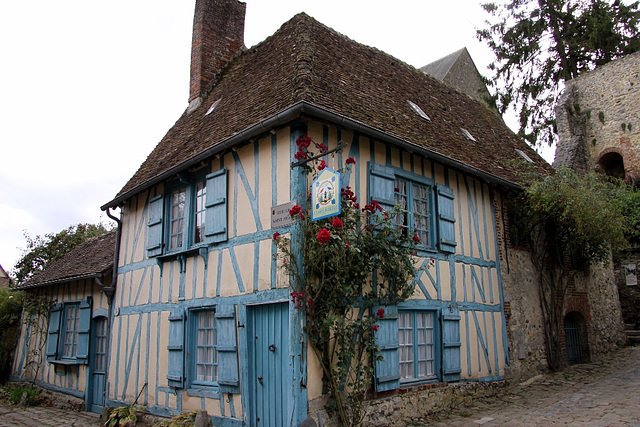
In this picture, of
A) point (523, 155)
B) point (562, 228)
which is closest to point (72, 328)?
point (562, 228)

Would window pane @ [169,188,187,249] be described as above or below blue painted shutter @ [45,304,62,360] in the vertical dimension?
above

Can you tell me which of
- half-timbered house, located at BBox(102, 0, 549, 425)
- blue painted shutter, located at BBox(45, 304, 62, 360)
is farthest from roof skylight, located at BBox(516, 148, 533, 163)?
blue painted shutter, located at BBox(45, 304, 62, 360)

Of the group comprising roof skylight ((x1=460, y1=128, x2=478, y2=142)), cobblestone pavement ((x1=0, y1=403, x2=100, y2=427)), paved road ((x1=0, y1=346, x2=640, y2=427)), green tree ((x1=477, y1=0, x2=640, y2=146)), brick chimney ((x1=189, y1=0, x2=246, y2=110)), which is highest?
green tree ((x1=477, y1=0, x2=640, y2=146))

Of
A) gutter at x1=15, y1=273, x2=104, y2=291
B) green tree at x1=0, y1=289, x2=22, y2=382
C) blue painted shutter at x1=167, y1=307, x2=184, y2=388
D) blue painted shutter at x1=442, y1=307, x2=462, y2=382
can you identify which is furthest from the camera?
green tree at x1=0, y1=289, x2=22, y2=382

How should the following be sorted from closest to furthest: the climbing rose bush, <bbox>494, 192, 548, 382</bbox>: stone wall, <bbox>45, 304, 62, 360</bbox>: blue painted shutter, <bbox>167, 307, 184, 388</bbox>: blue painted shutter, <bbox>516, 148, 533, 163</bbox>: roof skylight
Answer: the climbing rose bush < <bbox>167, 307, 184, 388</bbox>: blue painted shutter < <bbox>494, 192, 548, 382</bbox>: stone wall < <bbox>45, 304, 62, 360</bbox>: blue painted shutter < <bbox>516, 148, 533, 163</bbox>: roof skylight

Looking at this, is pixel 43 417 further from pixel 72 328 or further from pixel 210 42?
pixel 210 42

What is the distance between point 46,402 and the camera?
9992 millimetres

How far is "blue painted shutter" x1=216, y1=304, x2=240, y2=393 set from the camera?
5.95 metres

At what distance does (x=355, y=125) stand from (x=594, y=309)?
7840 millimetres

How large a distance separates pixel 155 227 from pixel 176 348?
2090mm

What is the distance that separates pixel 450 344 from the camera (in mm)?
7082

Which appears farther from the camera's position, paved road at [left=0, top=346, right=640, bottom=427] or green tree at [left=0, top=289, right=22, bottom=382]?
green tree at [left=0, top=289, right=22, bottom=382]

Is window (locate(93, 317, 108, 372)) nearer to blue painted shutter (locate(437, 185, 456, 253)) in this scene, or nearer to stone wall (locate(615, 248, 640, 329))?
blue painted shutter (locate(437, 185, 456, 253))

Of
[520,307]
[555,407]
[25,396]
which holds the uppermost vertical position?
[520,307]
